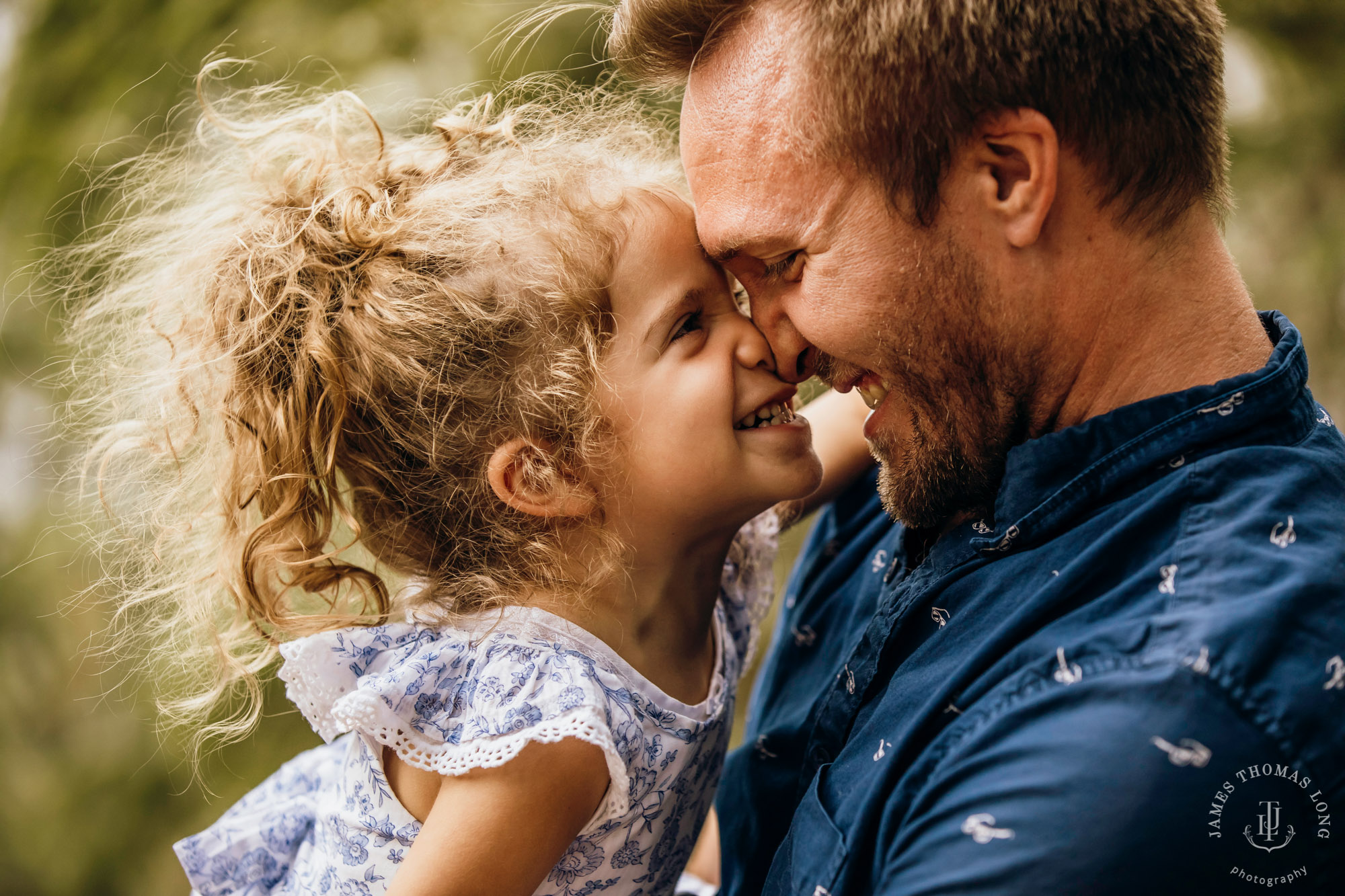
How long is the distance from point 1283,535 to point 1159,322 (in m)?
0.33

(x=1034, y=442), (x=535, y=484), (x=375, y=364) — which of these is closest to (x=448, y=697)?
(x=535, y=484)

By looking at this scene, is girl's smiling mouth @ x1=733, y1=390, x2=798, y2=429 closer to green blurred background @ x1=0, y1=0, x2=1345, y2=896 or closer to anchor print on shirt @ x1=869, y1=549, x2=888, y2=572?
anchor print on shirt @ x1=869, y1=549, x2=888, y2=572

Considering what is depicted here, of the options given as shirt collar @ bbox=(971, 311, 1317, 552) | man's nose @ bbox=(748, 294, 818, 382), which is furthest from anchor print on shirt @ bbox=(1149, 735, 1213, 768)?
man's nose @ bbox=(748, 294, 818, 382)

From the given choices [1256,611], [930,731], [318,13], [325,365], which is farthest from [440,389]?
[318,13]

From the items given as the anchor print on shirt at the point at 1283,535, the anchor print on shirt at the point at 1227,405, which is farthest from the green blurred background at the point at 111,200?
the anchor print on shirt at the point at 1283,535

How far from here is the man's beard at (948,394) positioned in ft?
4.34

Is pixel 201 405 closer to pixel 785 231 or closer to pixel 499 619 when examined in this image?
pixel 499 619

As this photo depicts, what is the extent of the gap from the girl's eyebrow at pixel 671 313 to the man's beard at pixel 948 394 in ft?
1.06

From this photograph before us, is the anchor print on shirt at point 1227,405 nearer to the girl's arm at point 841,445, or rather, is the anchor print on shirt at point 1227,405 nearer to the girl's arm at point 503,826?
the girl's arm at point 841,445

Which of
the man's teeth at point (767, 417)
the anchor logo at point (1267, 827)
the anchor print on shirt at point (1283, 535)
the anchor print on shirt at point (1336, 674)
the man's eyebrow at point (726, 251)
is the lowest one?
the anchor logo at point (1267, 827)

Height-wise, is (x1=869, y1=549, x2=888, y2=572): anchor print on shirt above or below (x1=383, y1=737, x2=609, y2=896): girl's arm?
above

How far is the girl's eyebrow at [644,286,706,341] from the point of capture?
5.06 ft

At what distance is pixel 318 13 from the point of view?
2951 millimetres

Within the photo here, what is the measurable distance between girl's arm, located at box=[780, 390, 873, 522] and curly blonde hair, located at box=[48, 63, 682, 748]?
0.48m
